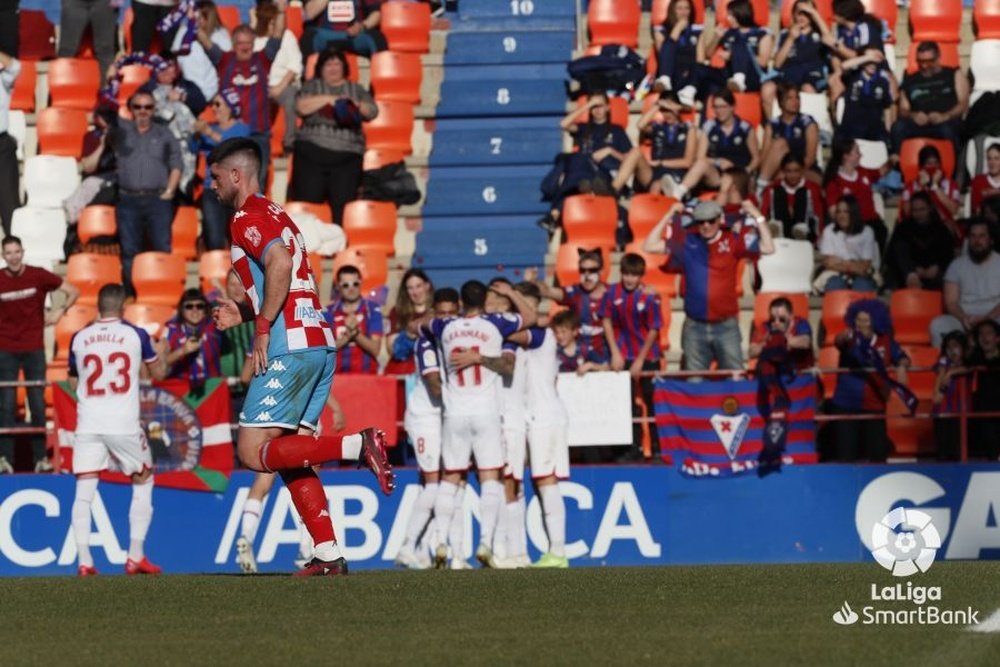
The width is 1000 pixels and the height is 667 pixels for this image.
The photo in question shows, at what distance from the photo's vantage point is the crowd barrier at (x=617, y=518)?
1605cm

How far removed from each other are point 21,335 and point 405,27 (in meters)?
6.57

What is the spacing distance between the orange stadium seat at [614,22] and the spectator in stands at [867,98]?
270cm

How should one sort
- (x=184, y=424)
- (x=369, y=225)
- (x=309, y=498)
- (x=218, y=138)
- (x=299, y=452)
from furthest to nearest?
(x=218, y=138) < (x=369, y=225) < (x=184, y=424) < (x=309, y=498) < (x=299, y=452)

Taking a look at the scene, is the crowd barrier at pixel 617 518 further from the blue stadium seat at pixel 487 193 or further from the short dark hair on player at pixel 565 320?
the blue stadium seat at pixel 487 193

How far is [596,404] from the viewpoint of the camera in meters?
16.2

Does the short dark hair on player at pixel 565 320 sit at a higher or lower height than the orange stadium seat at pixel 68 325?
higher

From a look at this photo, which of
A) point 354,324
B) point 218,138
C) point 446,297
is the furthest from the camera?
point 218,138

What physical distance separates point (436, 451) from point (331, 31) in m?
7.48

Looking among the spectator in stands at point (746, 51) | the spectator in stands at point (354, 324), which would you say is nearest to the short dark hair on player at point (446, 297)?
the spectator in stands at point (354, 324)

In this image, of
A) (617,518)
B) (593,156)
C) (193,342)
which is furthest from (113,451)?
(593,156)

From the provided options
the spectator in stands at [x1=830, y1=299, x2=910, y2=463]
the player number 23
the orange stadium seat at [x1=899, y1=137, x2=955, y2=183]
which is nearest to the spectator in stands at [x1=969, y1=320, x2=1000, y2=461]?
the spectator in stands at [x1=830, y1=299, x2=910, y2=463]

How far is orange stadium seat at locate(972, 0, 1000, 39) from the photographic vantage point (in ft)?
67.4

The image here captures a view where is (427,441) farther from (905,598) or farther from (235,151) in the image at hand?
(905,598)

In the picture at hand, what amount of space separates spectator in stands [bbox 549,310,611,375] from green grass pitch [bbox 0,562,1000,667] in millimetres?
4600
